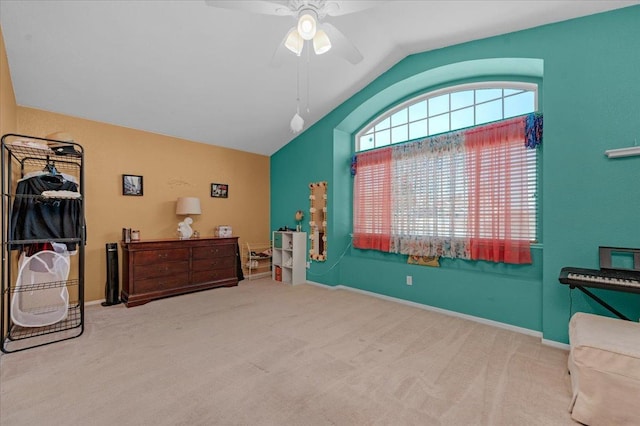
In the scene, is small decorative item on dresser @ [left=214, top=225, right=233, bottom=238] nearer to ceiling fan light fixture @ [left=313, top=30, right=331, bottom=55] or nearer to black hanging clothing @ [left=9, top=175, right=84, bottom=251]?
black hanging clothing @ [left=9, top=175, right=84, bottom=251]

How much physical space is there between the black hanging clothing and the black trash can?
76 cm

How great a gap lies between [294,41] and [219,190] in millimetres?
3477

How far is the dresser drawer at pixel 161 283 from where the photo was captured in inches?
144

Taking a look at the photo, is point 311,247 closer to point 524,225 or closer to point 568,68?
point 524,225

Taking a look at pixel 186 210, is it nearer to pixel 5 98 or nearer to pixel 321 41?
pixel 5 98

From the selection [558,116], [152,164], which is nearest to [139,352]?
[152,164]

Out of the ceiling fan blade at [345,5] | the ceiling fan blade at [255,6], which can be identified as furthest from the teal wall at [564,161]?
the ceiling fan blade at [255,6]

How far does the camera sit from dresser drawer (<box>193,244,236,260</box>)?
423cm

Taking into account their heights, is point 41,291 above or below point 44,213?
below

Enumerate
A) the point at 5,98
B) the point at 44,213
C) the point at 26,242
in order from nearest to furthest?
the point at 26,242, the point at 5,98, the point at 44,213

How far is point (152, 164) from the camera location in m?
4.21

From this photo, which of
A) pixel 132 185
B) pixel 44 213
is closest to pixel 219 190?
pixel 132 185

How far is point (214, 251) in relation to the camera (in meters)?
4.42

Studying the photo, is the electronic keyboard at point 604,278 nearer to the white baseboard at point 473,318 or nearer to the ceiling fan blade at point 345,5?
the white baseboard at point 473,318
